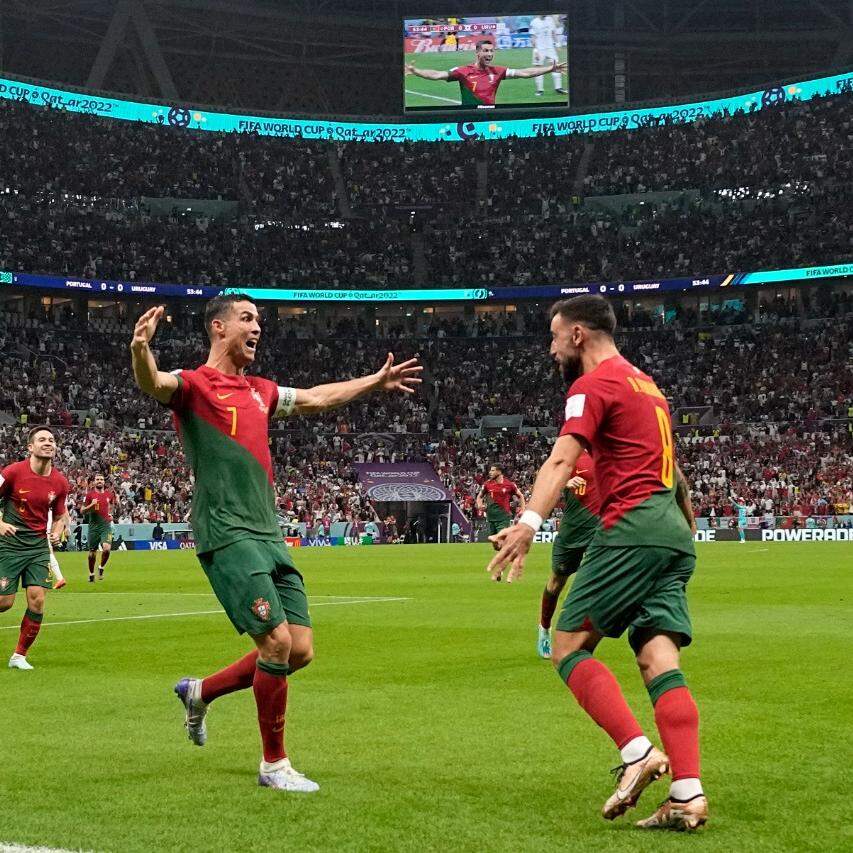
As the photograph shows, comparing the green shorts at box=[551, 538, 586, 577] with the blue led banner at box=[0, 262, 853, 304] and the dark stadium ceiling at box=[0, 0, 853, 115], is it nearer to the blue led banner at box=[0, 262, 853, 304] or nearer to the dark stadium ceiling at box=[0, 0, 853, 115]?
the blue led banner at box=[0, 262, 853, 304]

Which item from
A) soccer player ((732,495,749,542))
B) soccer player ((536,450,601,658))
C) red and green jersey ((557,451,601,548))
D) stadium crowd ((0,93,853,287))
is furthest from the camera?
stadium crowd ((0,93,853,287))

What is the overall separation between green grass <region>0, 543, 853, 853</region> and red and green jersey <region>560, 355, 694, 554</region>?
140 cm

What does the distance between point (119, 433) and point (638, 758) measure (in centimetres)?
5620

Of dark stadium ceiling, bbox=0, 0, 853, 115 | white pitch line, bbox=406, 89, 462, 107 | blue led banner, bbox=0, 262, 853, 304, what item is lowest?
blue led banner, bbox=0, 262, 853, 304

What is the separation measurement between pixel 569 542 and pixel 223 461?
22.4 ft

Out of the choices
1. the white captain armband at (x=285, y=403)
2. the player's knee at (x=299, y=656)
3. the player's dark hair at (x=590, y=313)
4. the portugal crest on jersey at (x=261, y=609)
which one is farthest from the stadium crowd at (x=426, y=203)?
the player's dark hair at (x=590, y=313)

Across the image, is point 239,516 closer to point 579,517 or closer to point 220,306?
point 220,306

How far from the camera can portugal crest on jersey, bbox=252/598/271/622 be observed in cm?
704

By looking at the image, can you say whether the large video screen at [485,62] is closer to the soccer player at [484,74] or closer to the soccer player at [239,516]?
the soccer player at [484,74]

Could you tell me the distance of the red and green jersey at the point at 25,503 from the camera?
1370 centimetres

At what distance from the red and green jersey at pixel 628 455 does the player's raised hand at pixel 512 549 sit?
Answer: 67 centimetres

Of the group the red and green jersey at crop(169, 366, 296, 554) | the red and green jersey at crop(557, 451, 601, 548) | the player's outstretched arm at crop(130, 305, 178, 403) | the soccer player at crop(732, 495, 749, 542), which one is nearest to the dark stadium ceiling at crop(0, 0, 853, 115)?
the soccer player at crop(732, 495, 749, 542)

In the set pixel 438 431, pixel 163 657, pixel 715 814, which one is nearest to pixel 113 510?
pixel 438 431

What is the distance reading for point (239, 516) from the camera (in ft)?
24.0
